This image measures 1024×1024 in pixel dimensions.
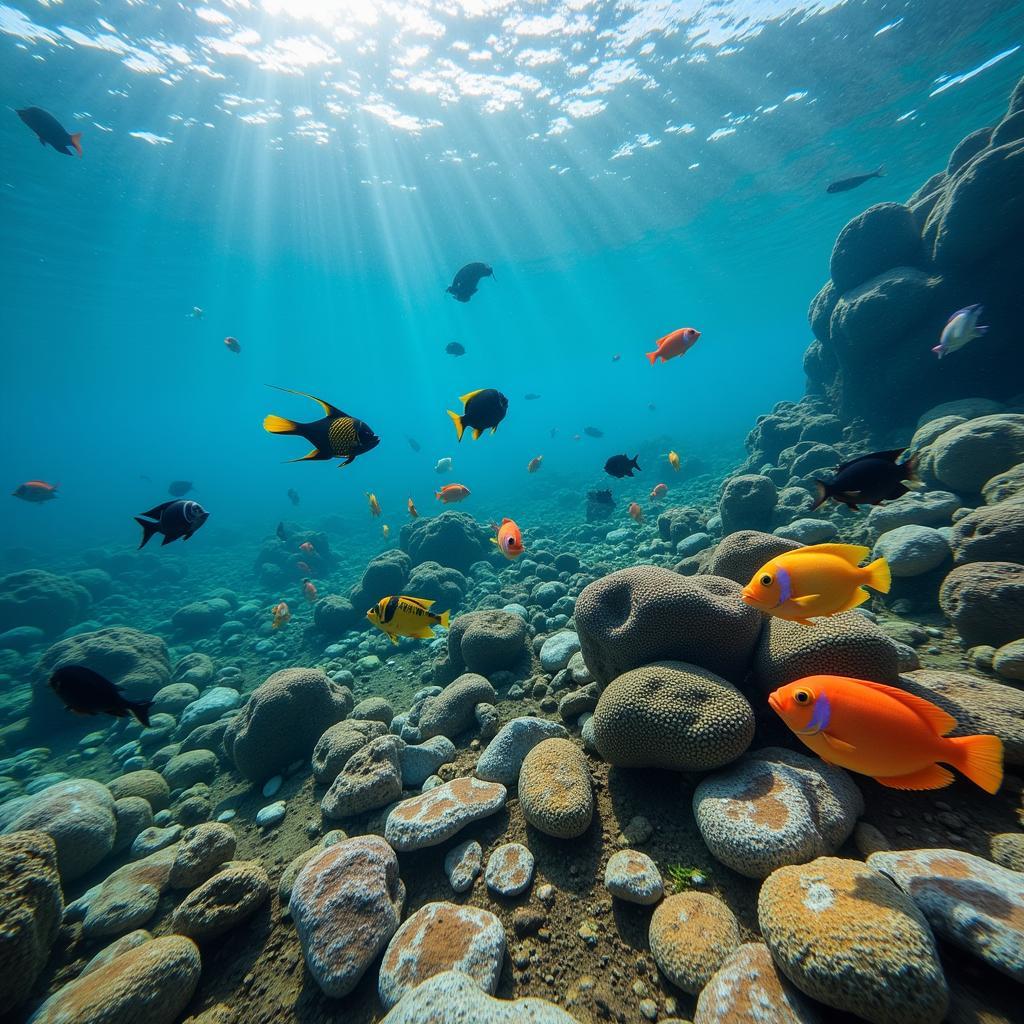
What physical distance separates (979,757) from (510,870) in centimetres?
276

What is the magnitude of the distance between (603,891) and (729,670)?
1906 millimetres

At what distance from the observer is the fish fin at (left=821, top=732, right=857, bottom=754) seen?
1.94m

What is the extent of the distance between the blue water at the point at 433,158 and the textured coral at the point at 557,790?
20.5 metres

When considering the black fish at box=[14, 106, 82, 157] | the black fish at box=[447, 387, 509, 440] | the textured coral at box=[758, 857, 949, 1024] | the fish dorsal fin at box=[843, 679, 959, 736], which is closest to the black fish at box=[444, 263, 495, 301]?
the black fish at box=[447, 387, 509, 440]

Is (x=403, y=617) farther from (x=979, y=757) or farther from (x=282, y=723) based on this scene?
(x=979, y=757)

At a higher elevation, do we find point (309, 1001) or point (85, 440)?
point (85, 440)

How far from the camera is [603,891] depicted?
2691mm

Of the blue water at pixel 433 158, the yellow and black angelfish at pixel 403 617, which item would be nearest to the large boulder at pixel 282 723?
the yellow and black angelfish at pixel 403 617

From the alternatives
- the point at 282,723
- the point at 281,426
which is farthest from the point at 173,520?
the point at 282,723

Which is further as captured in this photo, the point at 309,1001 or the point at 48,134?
the point at 48,134

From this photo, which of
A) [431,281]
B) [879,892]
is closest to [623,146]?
[431,281]

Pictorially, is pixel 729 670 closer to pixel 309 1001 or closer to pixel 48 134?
pixel 309 1001

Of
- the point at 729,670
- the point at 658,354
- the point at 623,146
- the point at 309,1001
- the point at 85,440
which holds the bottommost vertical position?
the point at 309,1001

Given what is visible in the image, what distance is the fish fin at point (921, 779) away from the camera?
6.50ft
